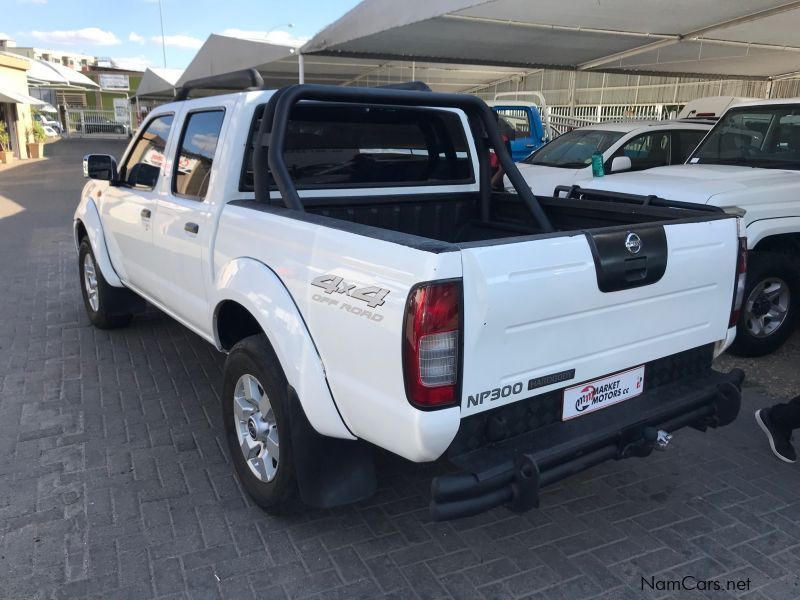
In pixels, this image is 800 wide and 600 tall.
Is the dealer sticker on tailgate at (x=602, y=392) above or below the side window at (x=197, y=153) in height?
below

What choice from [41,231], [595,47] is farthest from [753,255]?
[41,231]

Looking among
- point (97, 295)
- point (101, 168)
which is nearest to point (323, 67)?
point (97, 295)

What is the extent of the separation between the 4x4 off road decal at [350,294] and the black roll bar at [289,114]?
613 mm

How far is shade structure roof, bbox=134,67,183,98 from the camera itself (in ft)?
99.8

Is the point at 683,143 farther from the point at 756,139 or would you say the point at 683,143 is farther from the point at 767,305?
the point at 767,305

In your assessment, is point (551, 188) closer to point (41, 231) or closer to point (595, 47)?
point (595, 47)

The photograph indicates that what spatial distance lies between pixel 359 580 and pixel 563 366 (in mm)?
1229

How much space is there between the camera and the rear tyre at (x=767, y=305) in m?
5.05

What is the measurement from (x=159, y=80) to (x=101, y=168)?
30.1m

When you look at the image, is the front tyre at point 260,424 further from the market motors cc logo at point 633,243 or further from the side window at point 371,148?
the market motors cc logo at point 633,243

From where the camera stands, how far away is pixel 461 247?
2152mm

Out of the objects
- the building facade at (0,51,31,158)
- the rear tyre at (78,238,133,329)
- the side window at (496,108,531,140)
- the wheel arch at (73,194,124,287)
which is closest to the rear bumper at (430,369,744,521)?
the wheel arch at (73,194,124,287)

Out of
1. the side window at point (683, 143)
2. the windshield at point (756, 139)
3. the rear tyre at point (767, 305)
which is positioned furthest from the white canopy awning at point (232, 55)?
the rear tyre at point (767, 305)

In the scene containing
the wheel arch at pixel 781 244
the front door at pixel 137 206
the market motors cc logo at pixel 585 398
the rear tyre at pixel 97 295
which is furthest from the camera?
the rear tyre at pixel 97 295
